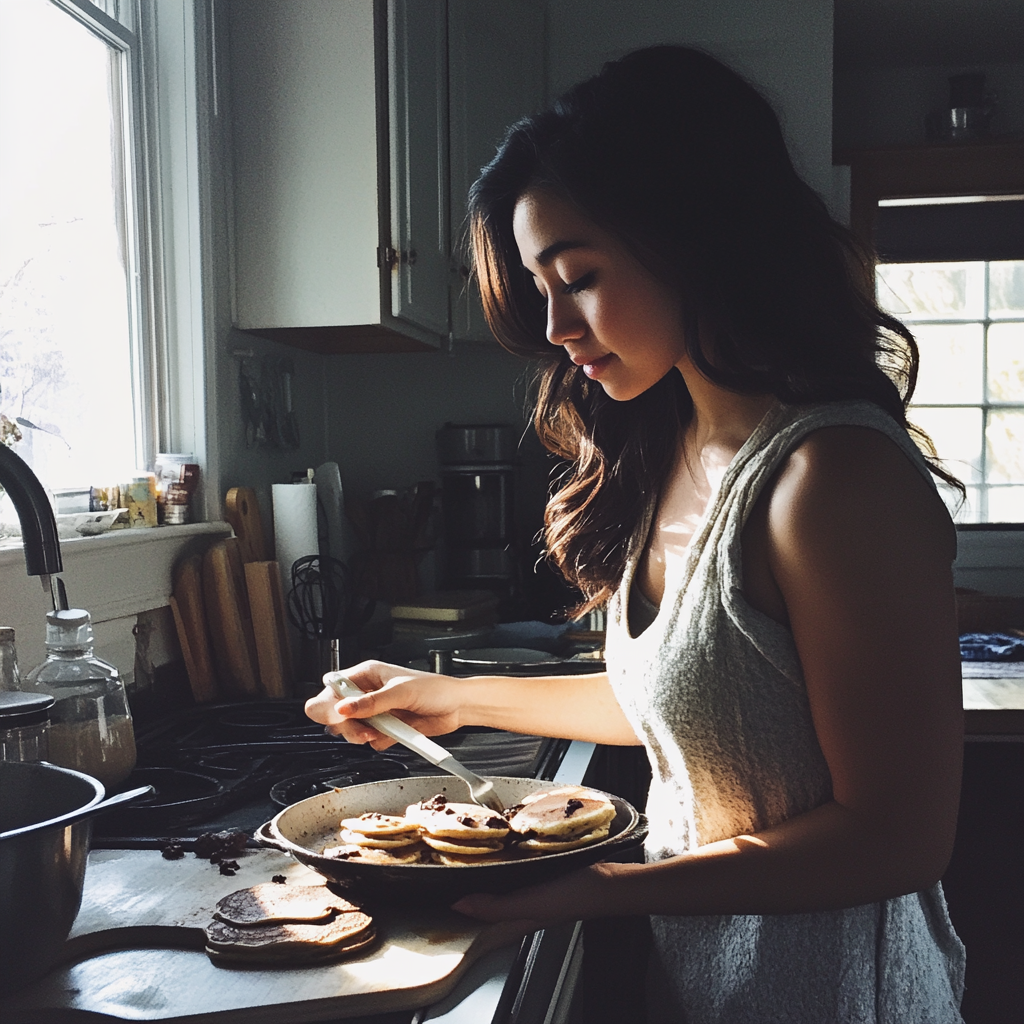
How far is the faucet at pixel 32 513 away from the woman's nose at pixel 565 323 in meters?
0.49

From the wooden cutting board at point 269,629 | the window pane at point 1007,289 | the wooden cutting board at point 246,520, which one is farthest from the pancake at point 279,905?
the window pane at point 1007,289

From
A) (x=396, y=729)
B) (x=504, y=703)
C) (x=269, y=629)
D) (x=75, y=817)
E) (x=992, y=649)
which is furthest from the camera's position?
(x=992, y=649)

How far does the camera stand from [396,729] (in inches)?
44.8

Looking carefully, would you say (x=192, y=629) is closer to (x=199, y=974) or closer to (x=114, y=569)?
(x=114, y=569)

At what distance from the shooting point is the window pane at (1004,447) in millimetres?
3553

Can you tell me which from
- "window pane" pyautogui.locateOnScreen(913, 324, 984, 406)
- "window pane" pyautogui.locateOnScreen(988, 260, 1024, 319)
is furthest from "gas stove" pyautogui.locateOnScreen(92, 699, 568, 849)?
"window pane" pyautogui.locateOnScreen(988, 260, 1024, 319)

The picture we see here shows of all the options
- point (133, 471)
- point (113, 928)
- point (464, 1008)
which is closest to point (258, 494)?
point (133, 471)

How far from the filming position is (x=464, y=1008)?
0.74m

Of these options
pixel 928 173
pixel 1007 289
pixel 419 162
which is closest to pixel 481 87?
pixel 419 162

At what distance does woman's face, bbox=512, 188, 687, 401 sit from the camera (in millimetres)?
1018

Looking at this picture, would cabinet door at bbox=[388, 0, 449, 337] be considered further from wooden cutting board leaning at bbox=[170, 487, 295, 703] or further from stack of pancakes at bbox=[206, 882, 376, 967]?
stack of pancakes at bbox=[206, 882, 376, 967]

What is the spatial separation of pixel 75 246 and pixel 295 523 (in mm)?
634

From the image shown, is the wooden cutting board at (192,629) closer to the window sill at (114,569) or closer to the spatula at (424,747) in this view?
the window sill at (114,569)

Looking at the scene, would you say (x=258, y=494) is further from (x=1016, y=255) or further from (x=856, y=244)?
(x=1016, y=255)
